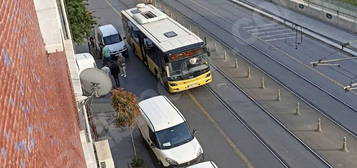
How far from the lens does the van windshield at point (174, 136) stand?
1675 cm

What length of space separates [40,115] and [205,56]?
17.7 meters

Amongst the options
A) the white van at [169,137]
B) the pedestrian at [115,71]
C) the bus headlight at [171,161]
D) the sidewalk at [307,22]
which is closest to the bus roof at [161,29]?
the pedestrian at [115,71]

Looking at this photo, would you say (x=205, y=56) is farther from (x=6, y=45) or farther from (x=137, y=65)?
(x=6, y=45)

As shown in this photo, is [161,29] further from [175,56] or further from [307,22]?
[307,22]

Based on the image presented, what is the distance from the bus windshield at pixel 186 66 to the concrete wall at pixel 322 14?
11215 millimetres

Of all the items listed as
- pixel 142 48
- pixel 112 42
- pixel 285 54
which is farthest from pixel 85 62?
pixel 285 54

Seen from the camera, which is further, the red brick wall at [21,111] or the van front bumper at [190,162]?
the van front bumper at [190,162]

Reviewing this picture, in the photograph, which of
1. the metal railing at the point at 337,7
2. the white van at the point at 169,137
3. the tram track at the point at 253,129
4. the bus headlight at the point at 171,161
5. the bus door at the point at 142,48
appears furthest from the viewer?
the metal railing at the point at 337,7

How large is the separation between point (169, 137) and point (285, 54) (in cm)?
1169

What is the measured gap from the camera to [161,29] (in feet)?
79.9

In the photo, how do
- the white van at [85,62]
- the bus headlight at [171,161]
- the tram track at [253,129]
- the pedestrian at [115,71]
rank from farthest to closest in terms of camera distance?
the pedestrian at [115,71], the white van at [85,62], the tram track at [253,129], the bus headlight at [171,161]

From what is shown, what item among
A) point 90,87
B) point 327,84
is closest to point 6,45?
point 90,87

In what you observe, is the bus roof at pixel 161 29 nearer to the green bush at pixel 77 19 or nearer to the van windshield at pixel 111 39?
the van windshield at pixel 111 39

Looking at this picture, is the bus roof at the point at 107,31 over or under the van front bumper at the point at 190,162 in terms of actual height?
over
